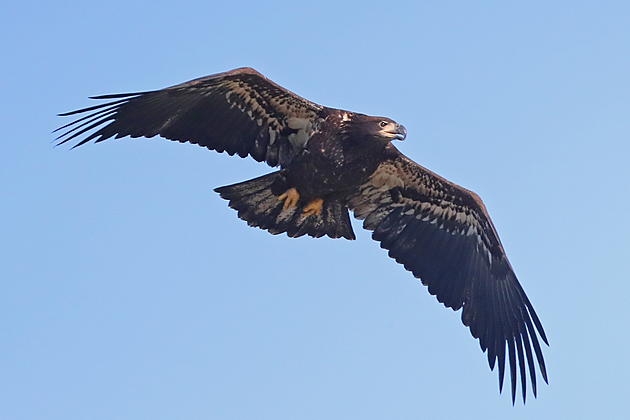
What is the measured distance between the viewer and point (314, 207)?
1477 centimetres

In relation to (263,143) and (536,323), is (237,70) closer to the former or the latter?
(263,143)

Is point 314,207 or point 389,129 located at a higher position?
point 389,129

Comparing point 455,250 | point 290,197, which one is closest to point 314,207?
point 290,197

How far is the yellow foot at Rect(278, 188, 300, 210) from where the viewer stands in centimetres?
1448

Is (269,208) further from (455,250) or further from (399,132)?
(455,250)

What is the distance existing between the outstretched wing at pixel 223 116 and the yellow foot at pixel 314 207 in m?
0.61

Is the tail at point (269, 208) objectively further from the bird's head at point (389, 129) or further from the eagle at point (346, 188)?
the bird's head at point (389, 129)

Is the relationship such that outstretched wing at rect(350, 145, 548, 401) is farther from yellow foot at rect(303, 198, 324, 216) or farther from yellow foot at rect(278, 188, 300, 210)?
yellow foot at rect(278, 188, 300, 210)

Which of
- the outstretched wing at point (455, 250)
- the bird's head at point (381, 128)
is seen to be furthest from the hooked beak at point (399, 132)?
the outstretched wing at point (455, 250)

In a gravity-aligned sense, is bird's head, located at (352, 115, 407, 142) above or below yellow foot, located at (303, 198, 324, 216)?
above

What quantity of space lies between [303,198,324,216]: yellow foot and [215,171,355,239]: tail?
5 cm

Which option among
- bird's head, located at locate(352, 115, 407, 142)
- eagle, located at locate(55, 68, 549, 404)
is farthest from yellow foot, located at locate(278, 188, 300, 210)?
bird's head, located at locate(352, 115, 407, 142)

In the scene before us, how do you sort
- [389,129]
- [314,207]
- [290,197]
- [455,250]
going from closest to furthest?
1. [389,129]
2. [290,197]
3. [314,207]
4. [455,250]

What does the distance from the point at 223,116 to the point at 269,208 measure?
1257 mm
